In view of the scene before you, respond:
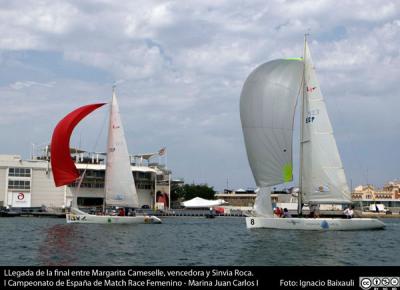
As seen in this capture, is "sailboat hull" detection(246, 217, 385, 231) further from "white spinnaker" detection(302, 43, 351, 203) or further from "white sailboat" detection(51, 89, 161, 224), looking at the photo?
"white sailboat" detection(51, 89, 161, 224)

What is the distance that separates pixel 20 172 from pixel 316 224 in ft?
247

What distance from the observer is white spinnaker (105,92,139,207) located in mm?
58625

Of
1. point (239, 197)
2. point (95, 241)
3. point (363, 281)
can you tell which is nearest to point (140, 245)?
point (95, 241)

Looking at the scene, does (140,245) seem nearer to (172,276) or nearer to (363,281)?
(172,276)

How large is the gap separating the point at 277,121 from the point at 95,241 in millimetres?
17339

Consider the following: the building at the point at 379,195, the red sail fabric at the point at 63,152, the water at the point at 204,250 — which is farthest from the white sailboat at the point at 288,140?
the building at the point at 379,195

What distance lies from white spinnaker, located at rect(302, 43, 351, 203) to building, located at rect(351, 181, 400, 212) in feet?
375

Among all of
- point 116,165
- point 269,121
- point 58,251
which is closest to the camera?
point 58,251

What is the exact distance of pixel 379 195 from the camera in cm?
16900

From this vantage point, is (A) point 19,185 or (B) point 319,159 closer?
(B) point 319,159

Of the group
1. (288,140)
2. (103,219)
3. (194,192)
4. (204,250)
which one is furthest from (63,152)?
(194,192)

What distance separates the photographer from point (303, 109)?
4738 centimetres

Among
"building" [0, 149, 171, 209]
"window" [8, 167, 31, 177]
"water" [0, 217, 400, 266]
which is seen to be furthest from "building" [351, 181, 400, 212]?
"water" [0, 217, 400, 266]

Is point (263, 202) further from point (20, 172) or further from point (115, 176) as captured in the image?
point (20, 172)
